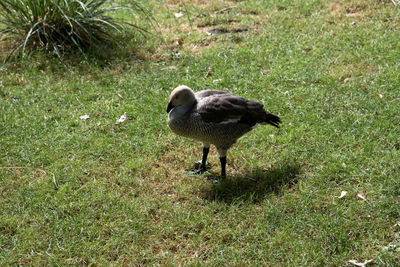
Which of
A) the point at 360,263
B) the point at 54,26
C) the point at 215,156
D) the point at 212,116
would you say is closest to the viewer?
the point at 360,263

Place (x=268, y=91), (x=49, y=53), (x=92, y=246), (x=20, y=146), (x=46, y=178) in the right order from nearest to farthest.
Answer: (x=92, y=246)
(x=46, y=178)
(x=20, y=146)
(x=268, y=91)
(x=49, y=53)

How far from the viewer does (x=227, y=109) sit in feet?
14.5

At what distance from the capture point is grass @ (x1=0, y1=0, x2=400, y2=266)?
3.88 meters

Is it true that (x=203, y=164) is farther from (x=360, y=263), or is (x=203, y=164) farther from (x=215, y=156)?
(x=360, y=263)

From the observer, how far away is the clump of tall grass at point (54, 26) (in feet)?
23.5

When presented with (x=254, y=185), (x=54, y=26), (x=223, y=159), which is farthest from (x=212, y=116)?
(x=54, y=26)

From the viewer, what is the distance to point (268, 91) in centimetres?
621

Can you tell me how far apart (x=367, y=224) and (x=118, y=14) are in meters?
6.66

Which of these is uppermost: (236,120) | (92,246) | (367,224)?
(236,120)

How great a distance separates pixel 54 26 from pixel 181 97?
3.84m

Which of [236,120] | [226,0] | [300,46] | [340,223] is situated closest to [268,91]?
[300,46]

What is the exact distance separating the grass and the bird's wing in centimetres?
64

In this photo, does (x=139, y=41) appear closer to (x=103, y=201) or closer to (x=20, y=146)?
(x=20, y=146)

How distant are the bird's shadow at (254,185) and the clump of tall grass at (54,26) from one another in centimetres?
372
